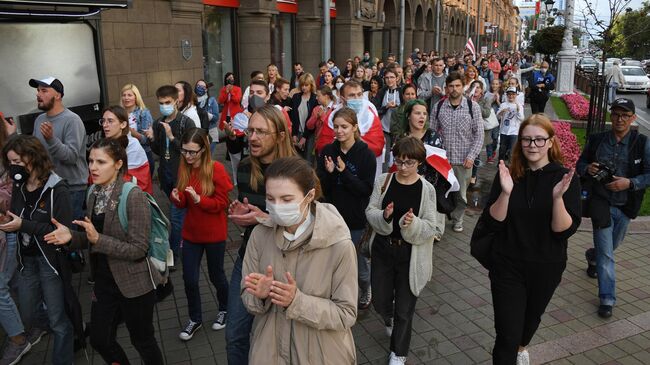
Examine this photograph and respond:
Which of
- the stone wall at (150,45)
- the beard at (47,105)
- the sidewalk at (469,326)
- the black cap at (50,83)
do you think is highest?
the stone wall at (150,45)

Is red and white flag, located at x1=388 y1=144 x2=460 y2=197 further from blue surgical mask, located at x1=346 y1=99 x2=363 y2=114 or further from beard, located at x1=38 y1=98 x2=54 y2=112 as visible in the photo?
beard, located at x1=38 y1=98 x2=54 y2=112

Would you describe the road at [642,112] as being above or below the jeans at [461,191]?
below

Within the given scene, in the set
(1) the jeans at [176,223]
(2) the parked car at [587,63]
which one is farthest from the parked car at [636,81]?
(1) the jeans at [176,223]

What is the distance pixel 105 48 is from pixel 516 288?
29.8ft

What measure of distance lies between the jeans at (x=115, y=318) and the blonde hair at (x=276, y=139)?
1.07 meters

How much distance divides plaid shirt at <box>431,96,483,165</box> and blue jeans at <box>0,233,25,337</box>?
16.1 ft

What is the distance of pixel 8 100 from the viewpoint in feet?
25.5

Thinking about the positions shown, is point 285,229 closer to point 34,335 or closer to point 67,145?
point 34,335

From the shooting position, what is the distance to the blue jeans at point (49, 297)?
156 inches

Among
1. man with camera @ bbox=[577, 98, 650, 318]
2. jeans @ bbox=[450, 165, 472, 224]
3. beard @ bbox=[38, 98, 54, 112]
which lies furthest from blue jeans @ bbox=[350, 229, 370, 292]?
beard @ bbox=[38, 98, 54, 112]

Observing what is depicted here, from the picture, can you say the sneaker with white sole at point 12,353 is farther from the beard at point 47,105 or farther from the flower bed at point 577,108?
the flower bed at point 577,108

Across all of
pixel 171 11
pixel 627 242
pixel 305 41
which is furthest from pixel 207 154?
pixel 305 41

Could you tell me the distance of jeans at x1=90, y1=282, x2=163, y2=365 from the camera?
12.0 feet

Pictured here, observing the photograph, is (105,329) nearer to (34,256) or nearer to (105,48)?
(34,256)
